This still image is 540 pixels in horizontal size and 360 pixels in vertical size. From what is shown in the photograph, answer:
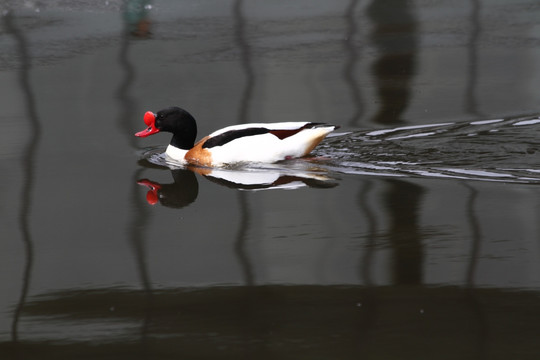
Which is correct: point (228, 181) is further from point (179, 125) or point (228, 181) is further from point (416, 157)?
point (416, 157)

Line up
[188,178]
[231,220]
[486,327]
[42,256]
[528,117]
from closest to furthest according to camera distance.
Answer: [486,327]
[42,256]
[231,220]
[188,178]
[528,117]

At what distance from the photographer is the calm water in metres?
5.54

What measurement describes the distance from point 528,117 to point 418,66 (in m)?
3.19

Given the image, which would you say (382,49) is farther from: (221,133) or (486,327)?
(486,327)

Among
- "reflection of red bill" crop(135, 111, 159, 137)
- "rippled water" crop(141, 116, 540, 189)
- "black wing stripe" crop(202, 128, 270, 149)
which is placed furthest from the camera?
"reflection of red bill" crop(135, 111, 159, 137)

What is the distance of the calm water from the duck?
0.12 meters

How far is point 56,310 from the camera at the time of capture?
5.90 metres

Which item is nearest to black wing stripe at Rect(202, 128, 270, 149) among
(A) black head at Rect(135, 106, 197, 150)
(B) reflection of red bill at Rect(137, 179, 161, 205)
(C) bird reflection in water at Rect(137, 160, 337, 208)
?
(C) bird reflection in water at Rect(137, 160, 337, 208)

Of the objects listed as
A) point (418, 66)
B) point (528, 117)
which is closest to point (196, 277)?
point (528, 117)

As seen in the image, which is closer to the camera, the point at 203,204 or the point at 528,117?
the point at 203,204

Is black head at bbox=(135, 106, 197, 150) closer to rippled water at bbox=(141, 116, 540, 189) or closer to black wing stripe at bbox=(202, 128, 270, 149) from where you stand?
rippled water at bbox=(141, 116, 540, 189)

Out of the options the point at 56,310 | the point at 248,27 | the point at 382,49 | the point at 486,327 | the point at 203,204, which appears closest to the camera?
the point at 486,327

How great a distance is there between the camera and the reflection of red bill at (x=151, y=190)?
8.22 metres

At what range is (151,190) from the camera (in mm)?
8531
